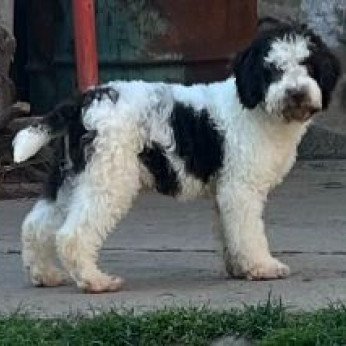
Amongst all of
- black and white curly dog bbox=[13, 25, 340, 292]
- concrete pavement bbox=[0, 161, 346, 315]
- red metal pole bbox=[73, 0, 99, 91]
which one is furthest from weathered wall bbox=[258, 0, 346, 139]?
black and white curly dog bbox=[13, 25, 340, 292]

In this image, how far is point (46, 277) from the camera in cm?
775

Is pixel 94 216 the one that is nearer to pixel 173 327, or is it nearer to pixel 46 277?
pixel 46 277

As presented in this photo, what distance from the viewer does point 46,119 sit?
25.1 ft

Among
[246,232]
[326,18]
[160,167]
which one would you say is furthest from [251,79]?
[326,18]

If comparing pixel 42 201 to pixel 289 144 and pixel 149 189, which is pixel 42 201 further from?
pixel 289 144

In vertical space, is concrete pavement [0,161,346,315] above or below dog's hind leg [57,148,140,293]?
below

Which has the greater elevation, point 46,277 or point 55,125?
point 55,125

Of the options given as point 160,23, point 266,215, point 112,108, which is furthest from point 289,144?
point 160,23

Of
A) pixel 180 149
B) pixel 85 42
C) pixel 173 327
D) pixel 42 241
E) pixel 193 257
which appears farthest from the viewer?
pixel 85 42

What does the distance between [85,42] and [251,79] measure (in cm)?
271

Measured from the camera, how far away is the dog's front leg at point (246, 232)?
25.0 ft

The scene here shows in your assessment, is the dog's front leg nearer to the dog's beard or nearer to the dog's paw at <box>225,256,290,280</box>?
the dog's paw at <box>225,256,290,280</box>

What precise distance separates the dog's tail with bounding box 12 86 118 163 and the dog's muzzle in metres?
0.95

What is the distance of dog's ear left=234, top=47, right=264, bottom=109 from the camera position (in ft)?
24.8
